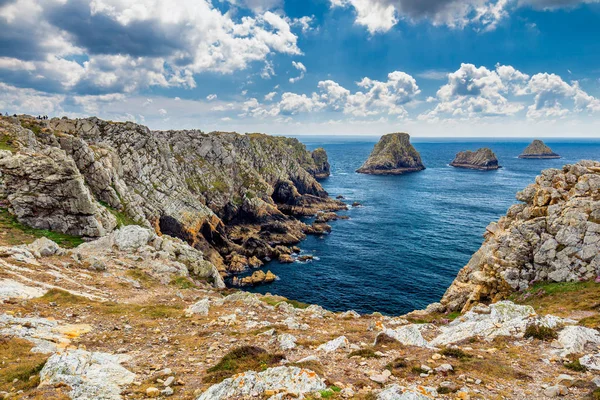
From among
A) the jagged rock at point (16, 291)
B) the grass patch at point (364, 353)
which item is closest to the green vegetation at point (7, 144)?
the jagged rock at point (16, 291)

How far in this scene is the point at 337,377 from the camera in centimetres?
1288

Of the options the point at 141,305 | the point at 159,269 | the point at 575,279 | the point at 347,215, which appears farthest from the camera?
the point at 347,215

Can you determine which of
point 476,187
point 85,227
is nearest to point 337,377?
point 85,227

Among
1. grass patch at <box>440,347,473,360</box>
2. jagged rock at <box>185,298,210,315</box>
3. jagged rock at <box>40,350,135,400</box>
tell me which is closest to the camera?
jagged rock at <box>40,350,135,400</box>

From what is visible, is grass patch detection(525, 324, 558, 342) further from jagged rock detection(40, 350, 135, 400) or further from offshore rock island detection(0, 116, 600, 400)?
jagged rock detection(40, 350, 135, 400)

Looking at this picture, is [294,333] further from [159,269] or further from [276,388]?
[159,269]

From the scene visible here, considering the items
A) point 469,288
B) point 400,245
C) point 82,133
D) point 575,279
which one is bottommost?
point 400,245

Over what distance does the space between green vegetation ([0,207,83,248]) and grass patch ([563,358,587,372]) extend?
140ft

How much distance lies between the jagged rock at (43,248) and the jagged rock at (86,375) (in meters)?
21.6

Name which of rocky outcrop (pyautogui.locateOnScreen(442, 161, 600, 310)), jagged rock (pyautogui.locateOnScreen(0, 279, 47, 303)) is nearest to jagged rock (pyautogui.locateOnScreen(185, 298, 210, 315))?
jagged rock (pyautogui.locateOnScreen(0, 279, 47, 303))

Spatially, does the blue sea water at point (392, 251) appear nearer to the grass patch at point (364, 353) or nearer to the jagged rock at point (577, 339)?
the jagged rock at point (577, 339)

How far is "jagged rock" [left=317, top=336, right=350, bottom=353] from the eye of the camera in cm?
1615

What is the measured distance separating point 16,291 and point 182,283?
13.8 m

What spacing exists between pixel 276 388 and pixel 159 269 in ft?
89.4
